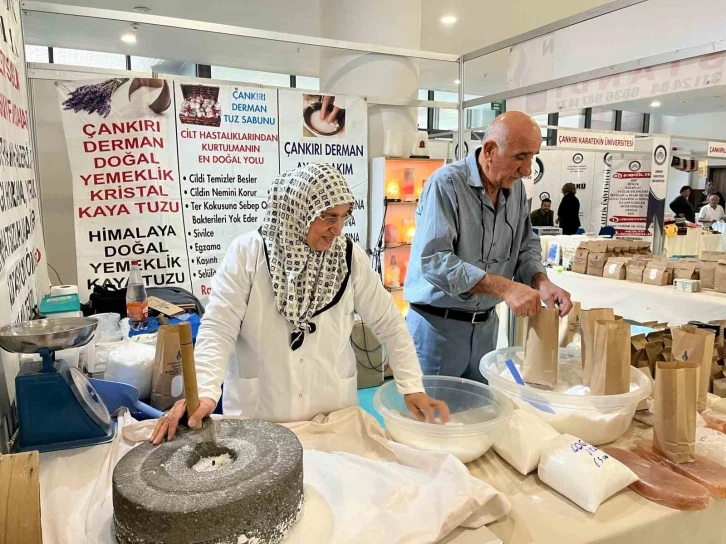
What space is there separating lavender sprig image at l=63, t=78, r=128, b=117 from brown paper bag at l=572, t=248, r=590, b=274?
139 inches

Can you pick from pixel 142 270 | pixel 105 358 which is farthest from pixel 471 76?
pixel 105 358

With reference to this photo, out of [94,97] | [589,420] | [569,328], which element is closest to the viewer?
[589,420]

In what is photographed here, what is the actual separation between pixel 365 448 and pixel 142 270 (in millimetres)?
2419

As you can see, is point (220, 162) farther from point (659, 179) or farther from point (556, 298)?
point (659, 179)

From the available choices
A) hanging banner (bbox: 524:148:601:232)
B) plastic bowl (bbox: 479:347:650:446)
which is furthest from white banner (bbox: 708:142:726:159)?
plastic bowl (bbox: 479:347:650:446)

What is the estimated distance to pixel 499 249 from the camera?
2.15 metres

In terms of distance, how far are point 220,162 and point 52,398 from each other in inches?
96.7

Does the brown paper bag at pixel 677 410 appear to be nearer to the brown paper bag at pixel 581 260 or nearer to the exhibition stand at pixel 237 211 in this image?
the exhibition stand at pixel 237 211

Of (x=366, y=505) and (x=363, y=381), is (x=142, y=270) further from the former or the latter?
(x=366, y=505)

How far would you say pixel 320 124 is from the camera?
374cm

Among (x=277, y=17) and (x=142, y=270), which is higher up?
(x=277, y=17)

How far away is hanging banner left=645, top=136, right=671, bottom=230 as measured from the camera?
5.91 meters

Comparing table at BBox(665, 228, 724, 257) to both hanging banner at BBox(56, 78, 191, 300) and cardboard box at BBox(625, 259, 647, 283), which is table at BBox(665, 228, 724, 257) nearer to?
cardboard box at BBox(625, 259, 647, 283)

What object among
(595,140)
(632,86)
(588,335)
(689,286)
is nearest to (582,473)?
(588,335)
